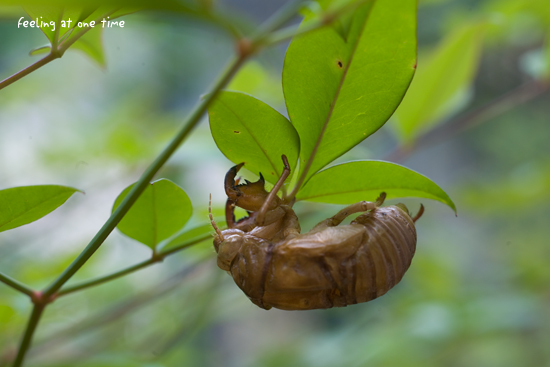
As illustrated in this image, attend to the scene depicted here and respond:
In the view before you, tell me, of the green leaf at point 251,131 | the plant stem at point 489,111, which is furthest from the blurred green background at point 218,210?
the green leaf at point 251,131

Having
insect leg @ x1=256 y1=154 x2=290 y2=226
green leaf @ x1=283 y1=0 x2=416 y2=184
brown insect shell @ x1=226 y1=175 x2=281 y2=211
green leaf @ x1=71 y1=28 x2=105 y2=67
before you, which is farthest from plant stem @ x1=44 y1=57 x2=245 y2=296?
green leaf @ x1=71 y1=28 x2=105 y2=67

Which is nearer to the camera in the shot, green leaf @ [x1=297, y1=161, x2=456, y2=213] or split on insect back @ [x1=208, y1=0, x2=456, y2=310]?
split on insect back @ [x1=208, y1=0, x2=456, y2=310]

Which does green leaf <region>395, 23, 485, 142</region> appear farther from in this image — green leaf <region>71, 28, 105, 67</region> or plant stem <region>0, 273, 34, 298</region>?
plant stem <region>0, 273, 34, 298</region>

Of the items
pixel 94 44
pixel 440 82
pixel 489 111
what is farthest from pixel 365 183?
pixel 489 111

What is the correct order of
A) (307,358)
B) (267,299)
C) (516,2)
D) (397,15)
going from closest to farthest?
(397,15) → (267,299) → (516,2) → (307,358)

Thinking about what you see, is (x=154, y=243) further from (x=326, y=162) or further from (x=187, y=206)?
(x=326, y=162)

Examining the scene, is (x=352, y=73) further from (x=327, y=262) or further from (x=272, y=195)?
(x=327, y=262)

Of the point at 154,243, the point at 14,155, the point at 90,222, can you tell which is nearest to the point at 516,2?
the point at 154,243
